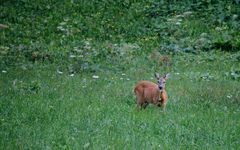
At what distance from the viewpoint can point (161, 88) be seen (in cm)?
1308

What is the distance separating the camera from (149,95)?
13.3 m

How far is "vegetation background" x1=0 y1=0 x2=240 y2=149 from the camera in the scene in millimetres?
10672

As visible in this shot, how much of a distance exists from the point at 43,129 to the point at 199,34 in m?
15.1

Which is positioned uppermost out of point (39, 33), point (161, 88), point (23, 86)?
point (161, 88)

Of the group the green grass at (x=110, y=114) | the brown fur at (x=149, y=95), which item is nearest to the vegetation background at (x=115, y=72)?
the green grass at (x=110, y=114)

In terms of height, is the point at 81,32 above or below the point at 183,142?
below

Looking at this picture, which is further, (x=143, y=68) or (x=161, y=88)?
(x=143, y=68)

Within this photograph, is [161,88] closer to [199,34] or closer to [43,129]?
[43,129]


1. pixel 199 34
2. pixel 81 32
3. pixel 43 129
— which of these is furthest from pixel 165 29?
pixel 43 129

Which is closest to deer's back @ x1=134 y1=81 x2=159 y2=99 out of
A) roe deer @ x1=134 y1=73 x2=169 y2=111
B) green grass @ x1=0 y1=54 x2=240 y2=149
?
roe deer @ x1=134 y1=73 x2=169 y2=111

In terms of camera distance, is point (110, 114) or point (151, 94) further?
point (151, 94)

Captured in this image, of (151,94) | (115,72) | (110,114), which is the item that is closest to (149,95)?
(151,94)

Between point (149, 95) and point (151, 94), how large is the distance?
5cm

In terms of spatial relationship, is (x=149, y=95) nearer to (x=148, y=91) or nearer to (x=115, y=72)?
(x=148, y=91)
